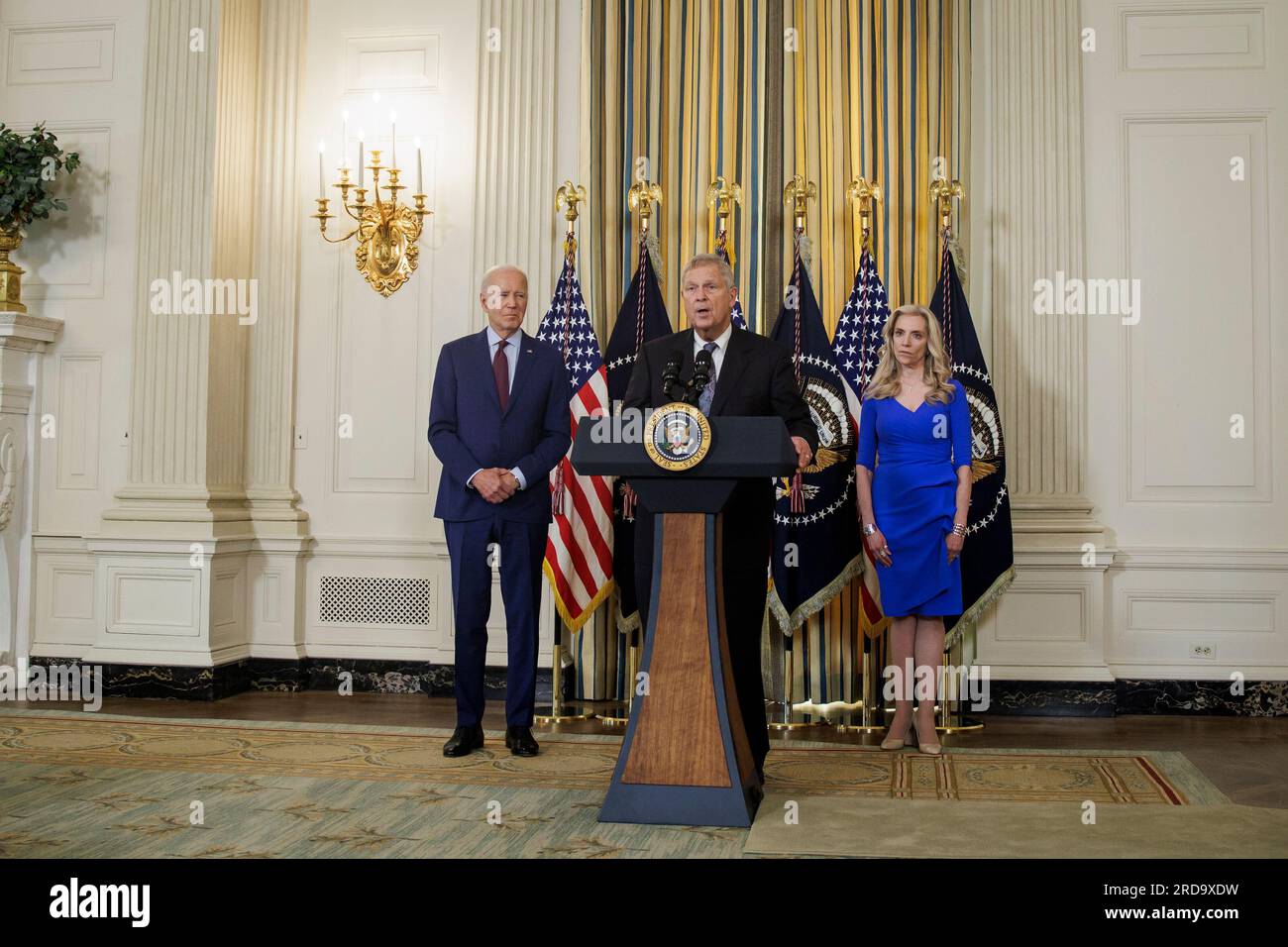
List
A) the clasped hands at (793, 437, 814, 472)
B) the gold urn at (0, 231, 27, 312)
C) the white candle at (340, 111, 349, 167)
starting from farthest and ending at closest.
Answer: the white candle at (340, 111, 349, 167) → the gold urn at (0, 231, 27, 312) → the clasped hands at (793, 437, 814, 472)

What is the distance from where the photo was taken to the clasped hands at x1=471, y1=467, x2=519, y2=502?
421 cm

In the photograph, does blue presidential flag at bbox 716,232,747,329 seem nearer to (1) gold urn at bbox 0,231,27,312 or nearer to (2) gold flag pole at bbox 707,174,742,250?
(2) gold flag pole at bbox 707,174,742,250

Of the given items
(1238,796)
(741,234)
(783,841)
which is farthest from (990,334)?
(783,841)

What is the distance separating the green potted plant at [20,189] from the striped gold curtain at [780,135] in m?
2.75

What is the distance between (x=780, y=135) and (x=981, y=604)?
2.52 meters

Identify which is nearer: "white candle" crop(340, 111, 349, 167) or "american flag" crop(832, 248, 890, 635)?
"american flag" crop(832, 248, 890, 635)

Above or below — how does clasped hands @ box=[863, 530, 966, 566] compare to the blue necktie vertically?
below

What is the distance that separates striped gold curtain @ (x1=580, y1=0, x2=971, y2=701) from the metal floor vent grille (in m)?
1.65

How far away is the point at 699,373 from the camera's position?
3383 millimetres

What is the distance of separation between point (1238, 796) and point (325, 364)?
464 cm

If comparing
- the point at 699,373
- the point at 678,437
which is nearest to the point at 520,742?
the point at 678,437

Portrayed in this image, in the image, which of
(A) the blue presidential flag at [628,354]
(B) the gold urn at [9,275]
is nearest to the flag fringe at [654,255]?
(A) the blue presidential flag at [628,354]

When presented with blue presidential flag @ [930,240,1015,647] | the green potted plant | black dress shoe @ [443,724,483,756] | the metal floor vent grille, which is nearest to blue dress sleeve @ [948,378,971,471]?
blue presidential flag @ [930,240,1015,647]

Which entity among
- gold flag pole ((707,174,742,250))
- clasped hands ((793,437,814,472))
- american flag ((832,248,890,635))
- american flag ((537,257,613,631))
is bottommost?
american flag ((537,257,613,631))
